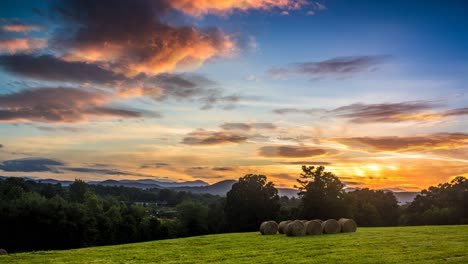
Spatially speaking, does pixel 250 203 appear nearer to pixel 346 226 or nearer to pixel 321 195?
pixel 321 195

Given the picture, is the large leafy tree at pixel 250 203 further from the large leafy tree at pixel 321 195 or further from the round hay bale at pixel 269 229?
the round hay bale at pixel 269 229

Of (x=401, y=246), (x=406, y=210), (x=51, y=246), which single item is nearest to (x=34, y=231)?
(x=51, y=246)

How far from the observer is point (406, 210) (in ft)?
273

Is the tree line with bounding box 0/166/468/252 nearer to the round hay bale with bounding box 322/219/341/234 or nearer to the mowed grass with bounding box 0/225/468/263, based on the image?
the round hay bale with bounding box 322/219/341/234

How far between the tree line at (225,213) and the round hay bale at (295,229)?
36439 millimetres

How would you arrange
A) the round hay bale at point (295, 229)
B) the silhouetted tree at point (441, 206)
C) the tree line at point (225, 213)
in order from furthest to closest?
the silhouetted tree at point (441, 206)
the tree line at point (225, 213)
the round hay bale at point (295, 229)

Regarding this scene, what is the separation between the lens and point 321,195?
71062mm

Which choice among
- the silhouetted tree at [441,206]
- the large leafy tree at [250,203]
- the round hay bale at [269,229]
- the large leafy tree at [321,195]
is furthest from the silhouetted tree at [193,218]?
the round hay bale at [269,229]

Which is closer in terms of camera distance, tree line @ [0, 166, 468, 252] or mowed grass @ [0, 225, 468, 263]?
mowed grass @ [0, 225, 468, 263]

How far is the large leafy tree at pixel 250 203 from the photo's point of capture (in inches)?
2894

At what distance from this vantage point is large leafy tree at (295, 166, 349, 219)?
69500 mm

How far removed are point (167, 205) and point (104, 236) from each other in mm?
104728

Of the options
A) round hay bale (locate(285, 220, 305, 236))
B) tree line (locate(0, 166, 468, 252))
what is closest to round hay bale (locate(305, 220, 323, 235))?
round hay bale (locate(285, 220, 305, 236))

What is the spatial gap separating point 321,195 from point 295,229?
38624 mm
